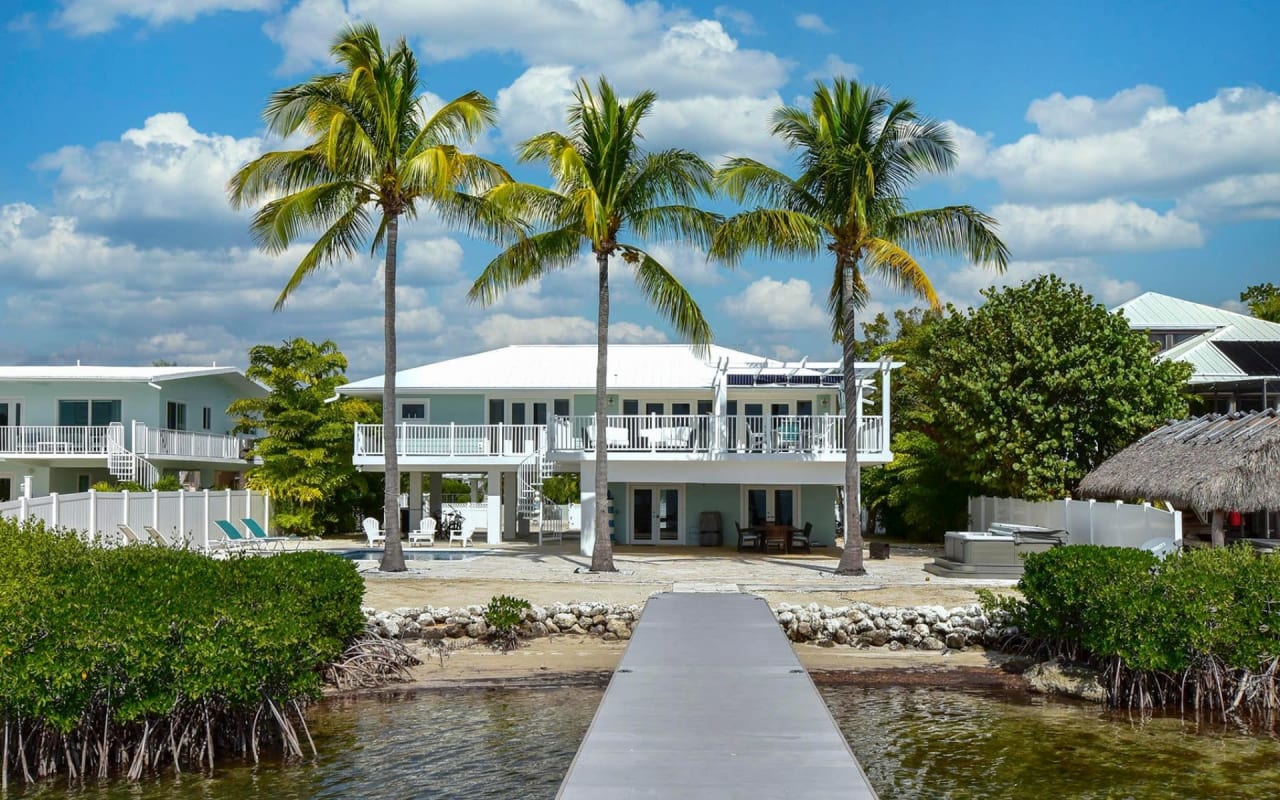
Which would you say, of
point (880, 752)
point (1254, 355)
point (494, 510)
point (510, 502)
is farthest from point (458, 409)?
point (1254, 355)

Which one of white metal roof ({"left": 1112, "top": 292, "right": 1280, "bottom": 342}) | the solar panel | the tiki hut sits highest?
white metal roof ({"left": 1112, "top": 292, "right": 1280, "bottom": 342})

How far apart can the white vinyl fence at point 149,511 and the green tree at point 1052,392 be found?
1878 cm

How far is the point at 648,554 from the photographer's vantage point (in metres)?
30.6

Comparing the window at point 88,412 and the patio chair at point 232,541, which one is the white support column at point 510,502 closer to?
the patio chair at point 232,541

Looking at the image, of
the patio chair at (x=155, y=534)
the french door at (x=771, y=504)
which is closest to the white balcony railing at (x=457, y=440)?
the french door at (x=771, y=504)

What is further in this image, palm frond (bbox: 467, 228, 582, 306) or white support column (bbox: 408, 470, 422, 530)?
white support column (bbox: 408, 470, 422, 530)

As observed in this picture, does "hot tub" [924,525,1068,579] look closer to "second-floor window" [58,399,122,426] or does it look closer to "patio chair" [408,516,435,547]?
"patio chair" [408,516,435,547]

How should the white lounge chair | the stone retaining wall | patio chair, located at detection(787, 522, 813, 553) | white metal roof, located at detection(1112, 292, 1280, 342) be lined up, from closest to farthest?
the stone retaining wall, patio chair, located at detection(787, 522, 813, 553), the white lounge chair, white metal roof, located at detection(1112, 292, 1280, 342)

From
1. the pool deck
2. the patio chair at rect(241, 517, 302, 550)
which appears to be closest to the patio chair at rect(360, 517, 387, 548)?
the patio chair at rect(241, 517, 302, 550)

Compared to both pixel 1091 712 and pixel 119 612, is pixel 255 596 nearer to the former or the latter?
pixel 119 612

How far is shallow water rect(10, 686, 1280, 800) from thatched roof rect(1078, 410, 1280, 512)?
8.37 m

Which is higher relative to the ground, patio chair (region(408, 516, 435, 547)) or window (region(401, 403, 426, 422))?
window (region(401, 403, 426, 422))

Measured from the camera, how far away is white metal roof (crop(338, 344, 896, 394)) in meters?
35.5

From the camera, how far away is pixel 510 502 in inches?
1457
